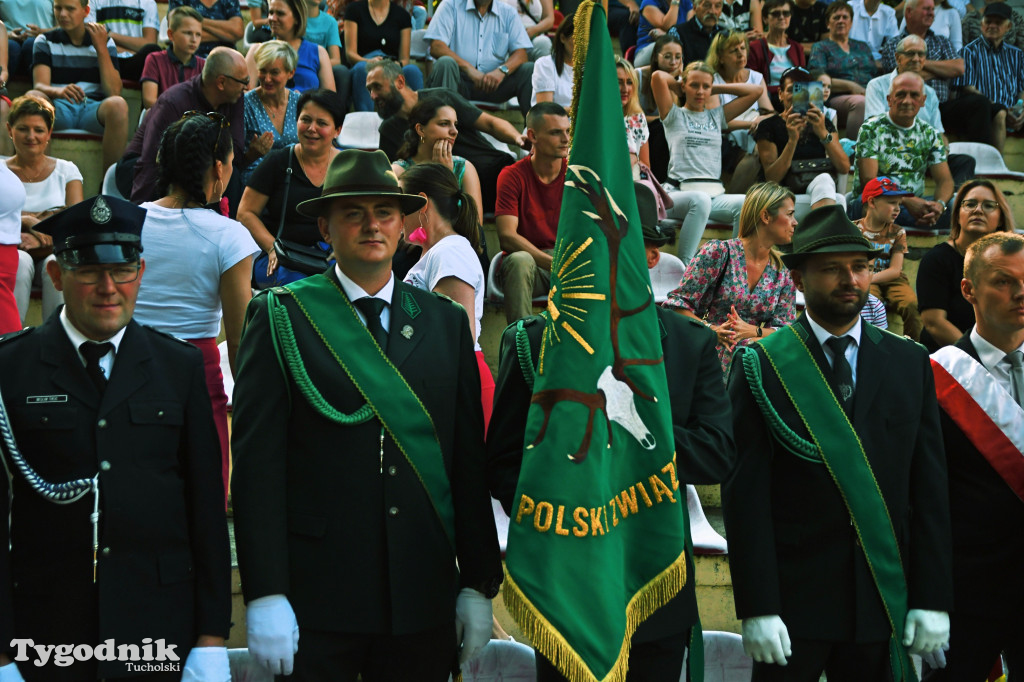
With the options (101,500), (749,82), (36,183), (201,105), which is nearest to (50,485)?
(101,500)

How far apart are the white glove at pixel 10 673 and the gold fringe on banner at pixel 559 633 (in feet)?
3.34

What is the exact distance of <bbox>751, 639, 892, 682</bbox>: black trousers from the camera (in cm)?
268

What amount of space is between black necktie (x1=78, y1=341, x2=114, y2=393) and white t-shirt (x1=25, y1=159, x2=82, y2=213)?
3591 millimetres

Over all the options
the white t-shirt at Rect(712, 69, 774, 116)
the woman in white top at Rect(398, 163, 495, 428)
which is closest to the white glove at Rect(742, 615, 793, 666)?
the woman in white top at Rect(398, 163, 495, 428)

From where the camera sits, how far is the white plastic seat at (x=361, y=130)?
7469 millimetres

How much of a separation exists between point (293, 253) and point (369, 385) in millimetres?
2641

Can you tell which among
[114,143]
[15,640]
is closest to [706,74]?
[114,143]

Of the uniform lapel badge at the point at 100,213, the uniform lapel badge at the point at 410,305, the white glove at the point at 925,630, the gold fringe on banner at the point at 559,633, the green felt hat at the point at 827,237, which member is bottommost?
the white glove at the point at 925,630

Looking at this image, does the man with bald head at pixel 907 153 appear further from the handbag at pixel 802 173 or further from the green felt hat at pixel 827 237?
the green felt hat at pixel 827 237

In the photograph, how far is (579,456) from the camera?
234 centimetres

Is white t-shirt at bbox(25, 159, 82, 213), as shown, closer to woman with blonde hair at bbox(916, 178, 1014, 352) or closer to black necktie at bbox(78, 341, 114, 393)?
black necktie at bbox(78, 341, 114, 393)

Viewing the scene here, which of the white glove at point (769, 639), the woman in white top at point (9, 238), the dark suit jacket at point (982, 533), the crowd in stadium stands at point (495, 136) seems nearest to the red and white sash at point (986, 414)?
the dark suit jacket at point (982, 533)

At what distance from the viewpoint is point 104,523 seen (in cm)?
230

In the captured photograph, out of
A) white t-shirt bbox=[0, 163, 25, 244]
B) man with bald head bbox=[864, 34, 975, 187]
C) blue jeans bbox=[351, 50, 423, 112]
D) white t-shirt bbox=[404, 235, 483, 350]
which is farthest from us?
Result: man with bald head bbox=[864, 34, 975, 187]
